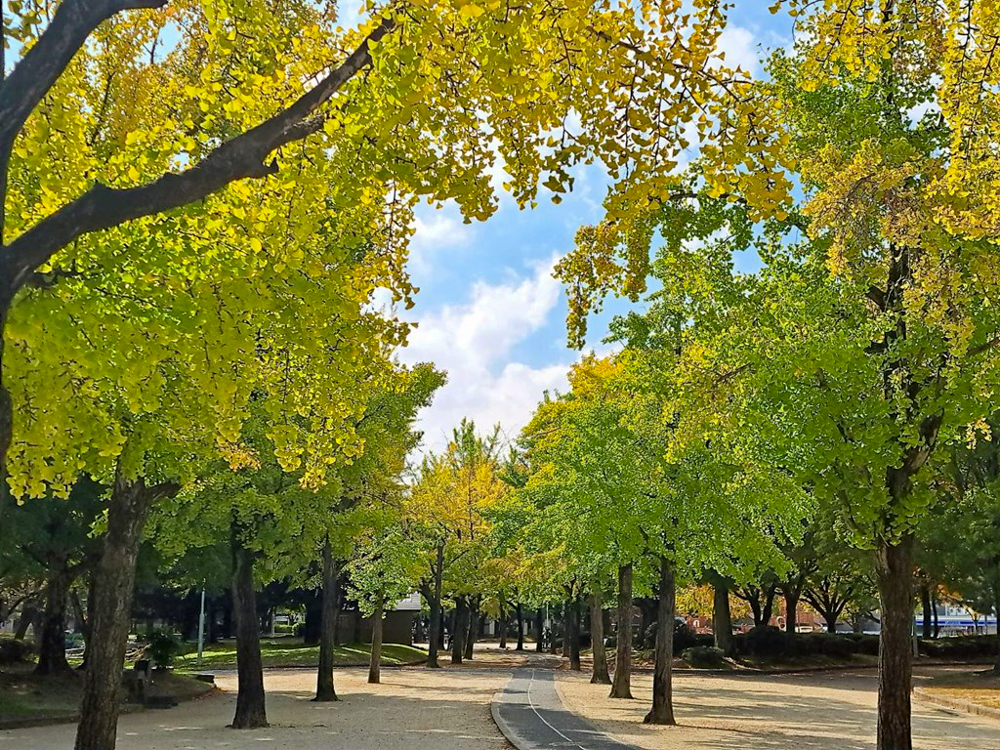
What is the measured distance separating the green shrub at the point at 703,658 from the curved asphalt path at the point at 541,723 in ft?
48.4

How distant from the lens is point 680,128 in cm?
464

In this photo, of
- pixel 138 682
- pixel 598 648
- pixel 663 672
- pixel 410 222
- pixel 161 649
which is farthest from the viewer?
pixel 598 648

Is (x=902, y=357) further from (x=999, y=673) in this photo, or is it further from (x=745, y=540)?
(x=999, y=673)

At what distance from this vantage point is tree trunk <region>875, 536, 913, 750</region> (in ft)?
30.7

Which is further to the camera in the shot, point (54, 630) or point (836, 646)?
point (836, 646)

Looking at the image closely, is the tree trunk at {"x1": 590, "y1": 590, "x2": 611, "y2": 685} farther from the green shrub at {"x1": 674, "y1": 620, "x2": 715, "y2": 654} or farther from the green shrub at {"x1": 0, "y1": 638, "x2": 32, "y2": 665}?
the green shrub at {"x1": 0, "y1": 638, "x2": 32, "y2": 665}

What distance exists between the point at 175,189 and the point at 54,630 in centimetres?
2341

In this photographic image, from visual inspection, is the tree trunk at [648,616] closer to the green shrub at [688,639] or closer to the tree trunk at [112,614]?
the green shrub at [688,639]

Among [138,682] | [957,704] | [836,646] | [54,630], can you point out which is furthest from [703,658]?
[54,630]

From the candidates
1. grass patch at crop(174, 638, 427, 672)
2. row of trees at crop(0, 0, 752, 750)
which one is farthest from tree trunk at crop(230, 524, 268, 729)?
grass patch at crop(174, 638, 427, 672)

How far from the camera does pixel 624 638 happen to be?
21438 millimetres

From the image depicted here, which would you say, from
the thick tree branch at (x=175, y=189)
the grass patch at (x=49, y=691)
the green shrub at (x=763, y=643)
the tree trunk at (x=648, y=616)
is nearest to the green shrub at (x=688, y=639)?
the tree trunk at (x=648, y=616)

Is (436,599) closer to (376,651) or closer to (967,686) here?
(376,651)

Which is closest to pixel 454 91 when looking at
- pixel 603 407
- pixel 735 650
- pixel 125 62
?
pixel 125 62
